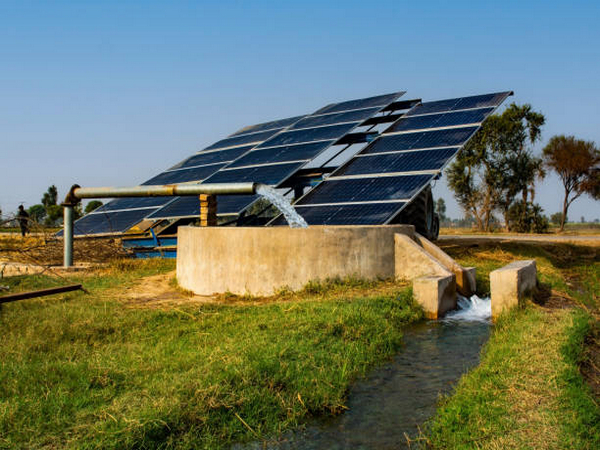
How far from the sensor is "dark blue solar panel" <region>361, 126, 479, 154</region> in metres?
16.6

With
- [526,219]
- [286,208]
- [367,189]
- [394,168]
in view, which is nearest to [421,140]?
[394,168]

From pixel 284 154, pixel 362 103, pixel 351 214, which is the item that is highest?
pixel 362 103

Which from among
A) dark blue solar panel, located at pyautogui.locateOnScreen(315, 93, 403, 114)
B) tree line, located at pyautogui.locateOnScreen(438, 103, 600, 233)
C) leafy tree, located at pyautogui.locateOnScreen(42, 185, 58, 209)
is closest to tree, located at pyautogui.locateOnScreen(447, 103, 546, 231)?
tree line, located at pyautogui.locateOnScreen(438, 103, 600, 233)

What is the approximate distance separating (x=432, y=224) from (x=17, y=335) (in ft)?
53.3

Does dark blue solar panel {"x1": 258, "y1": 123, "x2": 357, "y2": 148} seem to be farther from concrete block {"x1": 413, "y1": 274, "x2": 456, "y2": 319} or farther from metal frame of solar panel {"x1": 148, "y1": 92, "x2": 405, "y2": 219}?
concrete block {"x1": 413, "y1": 274, "x2": 456, "y2": 319}

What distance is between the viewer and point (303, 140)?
2161cm

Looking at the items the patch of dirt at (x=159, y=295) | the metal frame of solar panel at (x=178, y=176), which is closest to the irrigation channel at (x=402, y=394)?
the patch of dirt at (x=159, y=295)

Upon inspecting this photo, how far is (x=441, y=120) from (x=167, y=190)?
34.7ft

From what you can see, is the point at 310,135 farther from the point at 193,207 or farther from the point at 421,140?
the point at 193,207

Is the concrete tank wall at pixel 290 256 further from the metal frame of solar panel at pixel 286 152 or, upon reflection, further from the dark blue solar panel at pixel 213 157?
the dark blue solar panel at pixel 213 157

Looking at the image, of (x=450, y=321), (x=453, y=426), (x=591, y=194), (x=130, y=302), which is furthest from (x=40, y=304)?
(x=591, y=194)

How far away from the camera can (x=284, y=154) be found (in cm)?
2028

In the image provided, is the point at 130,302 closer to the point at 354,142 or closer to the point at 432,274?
the point at 432,274

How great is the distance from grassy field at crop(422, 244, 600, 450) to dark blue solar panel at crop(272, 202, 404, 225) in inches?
171
